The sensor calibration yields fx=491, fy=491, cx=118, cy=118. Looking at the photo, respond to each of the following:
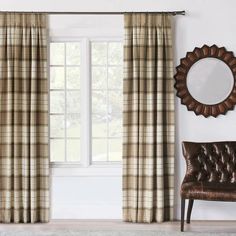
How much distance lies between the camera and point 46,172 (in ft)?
18.0

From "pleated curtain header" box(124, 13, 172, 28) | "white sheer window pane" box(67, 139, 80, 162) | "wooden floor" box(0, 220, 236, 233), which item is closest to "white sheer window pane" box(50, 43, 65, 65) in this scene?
"pleated curtain header" box(124, 13, 172, 28)

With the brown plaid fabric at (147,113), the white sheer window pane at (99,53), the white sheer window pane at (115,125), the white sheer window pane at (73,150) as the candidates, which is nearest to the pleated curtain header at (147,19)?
the brown plaid fabric at (147,113)

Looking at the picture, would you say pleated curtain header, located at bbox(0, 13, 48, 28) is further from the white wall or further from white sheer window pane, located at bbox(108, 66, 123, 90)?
white sheer window pane, located at bbox(108, 66, 123, 90)

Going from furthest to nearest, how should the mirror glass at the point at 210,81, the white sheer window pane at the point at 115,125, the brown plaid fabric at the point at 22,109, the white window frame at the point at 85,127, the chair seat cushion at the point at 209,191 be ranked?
the white sheer window pane at the point at 115,125, the white window frame at the point at 85,127, the mirror glass at the point at 210,81, the brown plaid fabric at the point at 22,109, the chair seat cushion at the point at 209,191

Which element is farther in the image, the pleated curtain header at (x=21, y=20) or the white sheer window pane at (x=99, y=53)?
the white sheer window pane at (x=99, y=53)

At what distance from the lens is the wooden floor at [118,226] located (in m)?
5.19

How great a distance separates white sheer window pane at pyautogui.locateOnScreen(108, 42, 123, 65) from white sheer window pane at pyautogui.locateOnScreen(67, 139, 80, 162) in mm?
1013

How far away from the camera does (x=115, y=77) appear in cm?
572

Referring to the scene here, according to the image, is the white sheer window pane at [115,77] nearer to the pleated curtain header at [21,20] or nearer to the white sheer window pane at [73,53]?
the white sheer window pane at [73,53]

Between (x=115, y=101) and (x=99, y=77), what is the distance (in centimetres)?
34

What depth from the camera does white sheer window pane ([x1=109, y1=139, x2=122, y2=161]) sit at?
226 inches

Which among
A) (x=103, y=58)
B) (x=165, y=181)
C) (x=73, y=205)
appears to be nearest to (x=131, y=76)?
(x=103, y=58)

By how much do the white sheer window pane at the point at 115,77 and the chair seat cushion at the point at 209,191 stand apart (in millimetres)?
1451

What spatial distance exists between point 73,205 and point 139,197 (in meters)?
0.78
